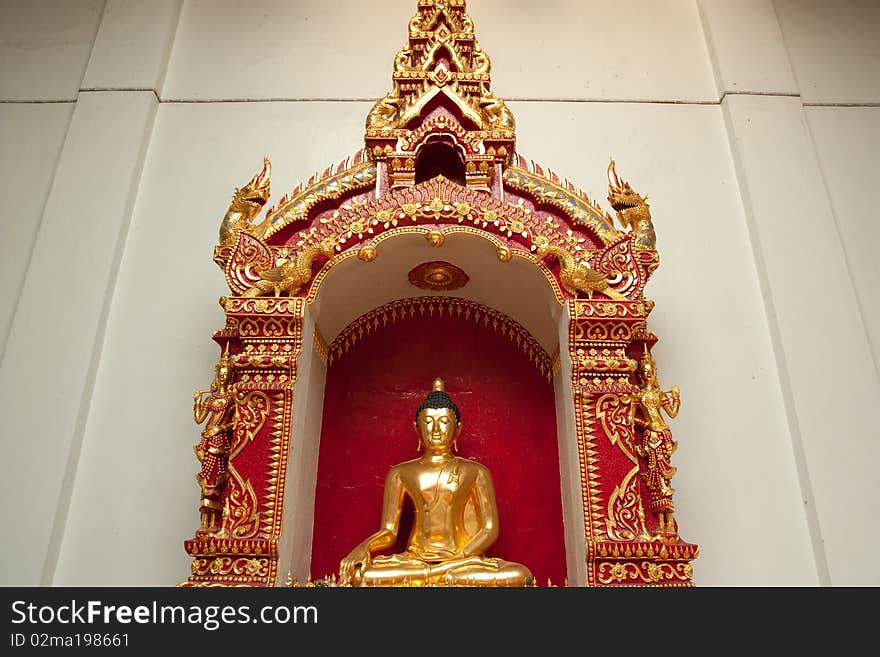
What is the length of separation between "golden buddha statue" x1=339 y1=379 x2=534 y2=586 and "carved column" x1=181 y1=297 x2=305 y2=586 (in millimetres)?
444

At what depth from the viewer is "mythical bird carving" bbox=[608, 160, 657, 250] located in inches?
140

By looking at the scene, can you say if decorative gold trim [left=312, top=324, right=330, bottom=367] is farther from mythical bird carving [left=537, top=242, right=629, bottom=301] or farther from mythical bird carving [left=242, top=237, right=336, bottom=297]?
mythical bird carving [left=537, top=242, right=629, bottom=301]

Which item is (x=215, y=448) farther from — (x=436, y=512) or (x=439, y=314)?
(x=439, y=314)

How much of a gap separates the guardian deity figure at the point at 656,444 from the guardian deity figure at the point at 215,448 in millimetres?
1850

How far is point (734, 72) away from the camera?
16.6 feet

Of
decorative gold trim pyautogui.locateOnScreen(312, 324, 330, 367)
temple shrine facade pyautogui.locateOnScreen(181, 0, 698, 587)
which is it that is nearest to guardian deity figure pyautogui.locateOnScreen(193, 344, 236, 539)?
temple shrine facade pyautogui.locateOnScreen(181, 0, 698, 587)

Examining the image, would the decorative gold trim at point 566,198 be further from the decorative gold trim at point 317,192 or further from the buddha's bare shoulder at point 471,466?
the buddha's bare shoulder at point 471,466

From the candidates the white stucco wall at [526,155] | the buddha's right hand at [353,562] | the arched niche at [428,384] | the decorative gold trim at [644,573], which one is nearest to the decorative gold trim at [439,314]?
the arched niche at [428,384]

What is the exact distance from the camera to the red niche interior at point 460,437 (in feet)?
12.5

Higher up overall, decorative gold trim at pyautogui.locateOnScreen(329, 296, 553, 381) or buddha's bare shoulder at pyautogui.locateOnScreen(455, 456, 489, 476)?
decorative gold trim at pyautogui.locateOnScreen(329, 296, 553, 381)

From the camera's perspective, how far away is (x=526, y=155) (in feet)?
15.9

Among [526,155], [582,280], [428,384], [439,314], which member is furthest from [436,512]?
[526,155]

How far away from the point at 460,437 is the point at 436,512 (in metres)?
0.61
